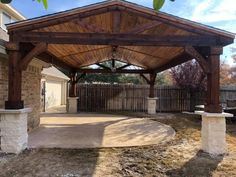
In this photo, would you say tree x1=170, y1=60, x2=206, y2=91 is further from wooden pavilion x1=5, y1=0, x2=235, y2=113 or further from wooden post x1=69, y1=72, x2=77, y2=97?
wooden pavilion x1=5, y1=0, x2=235, y2=113

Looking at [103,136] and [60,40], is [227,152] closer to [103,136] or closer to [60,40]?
[103,136]

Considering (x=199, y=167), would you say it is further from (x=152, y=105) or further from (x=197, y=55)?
(x=152, y=105)

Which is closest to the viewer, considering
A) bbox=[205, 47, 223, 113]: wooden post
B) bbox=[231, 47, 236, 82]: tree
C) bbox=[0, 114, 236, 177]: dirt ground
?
bbox=[0, 114, 236, 177]: dirt ground

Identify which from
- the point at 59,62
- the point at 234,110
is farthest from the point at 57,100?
the point at 234,110

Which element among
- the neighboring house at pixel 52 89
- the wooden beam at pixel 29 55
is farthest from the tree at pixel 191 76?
the wooden beam at pixel 29 55

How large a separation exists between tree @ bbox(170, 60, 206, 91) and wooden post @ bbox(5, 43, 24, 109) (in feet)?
45.4

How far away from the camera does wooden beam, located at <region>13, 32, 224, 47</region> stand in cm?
761

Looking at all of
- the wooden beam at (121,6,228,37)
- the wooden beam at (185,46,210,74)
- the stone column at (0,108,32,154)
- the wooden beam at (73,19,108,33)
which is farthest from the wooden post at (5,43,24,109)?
the wooden beam at (185,46,210,74)

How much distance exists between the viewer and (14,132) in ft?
24.0

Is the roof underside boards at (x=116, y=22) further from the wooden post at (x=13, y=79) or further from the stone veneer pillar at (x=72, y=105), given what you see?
the stone veneer pillar at (x=72, y=105)

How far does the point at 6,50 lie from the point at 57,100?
19.3m

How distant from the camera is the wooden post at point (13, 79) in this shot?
290 inches

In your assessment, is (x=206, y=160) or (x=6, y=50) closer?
(x=206, y=160)

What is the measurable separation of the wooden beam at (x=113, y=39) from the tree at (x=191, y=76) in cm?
1151
